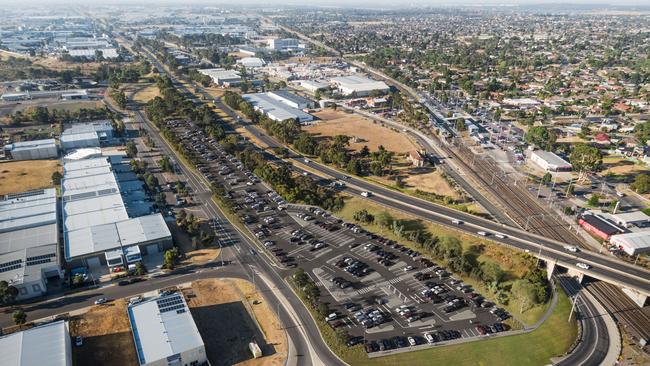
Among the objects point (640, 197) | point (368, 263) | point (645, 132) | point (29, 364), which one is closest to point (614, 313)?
point (368, 263)

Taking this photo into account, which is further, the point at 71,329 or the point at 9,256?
the point at 9,256

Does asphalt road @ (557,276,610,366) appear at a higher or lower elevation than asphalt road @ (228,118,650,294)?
lower

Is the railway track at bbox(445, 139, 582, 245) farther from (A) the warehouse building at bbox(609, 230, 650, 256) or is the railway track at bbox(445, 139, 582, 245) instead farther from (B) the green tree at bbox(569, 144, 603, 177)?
(B) the green tree at bbox(569, 144, 603, 177)

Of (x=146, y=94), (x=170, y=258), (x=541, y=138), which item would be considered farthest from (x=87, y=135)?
(x=541, y=138)

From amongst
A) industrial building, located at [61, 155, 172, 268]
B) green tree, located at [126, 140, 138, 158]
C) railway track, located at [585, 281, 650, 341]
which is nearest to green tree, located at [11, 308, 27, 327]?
industrial building, located at [61, 155, 172, 268]

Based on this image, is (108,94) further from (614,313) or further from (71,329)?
(614,313)

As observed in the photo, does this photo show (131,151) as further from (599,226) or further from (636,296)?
(636,296)
